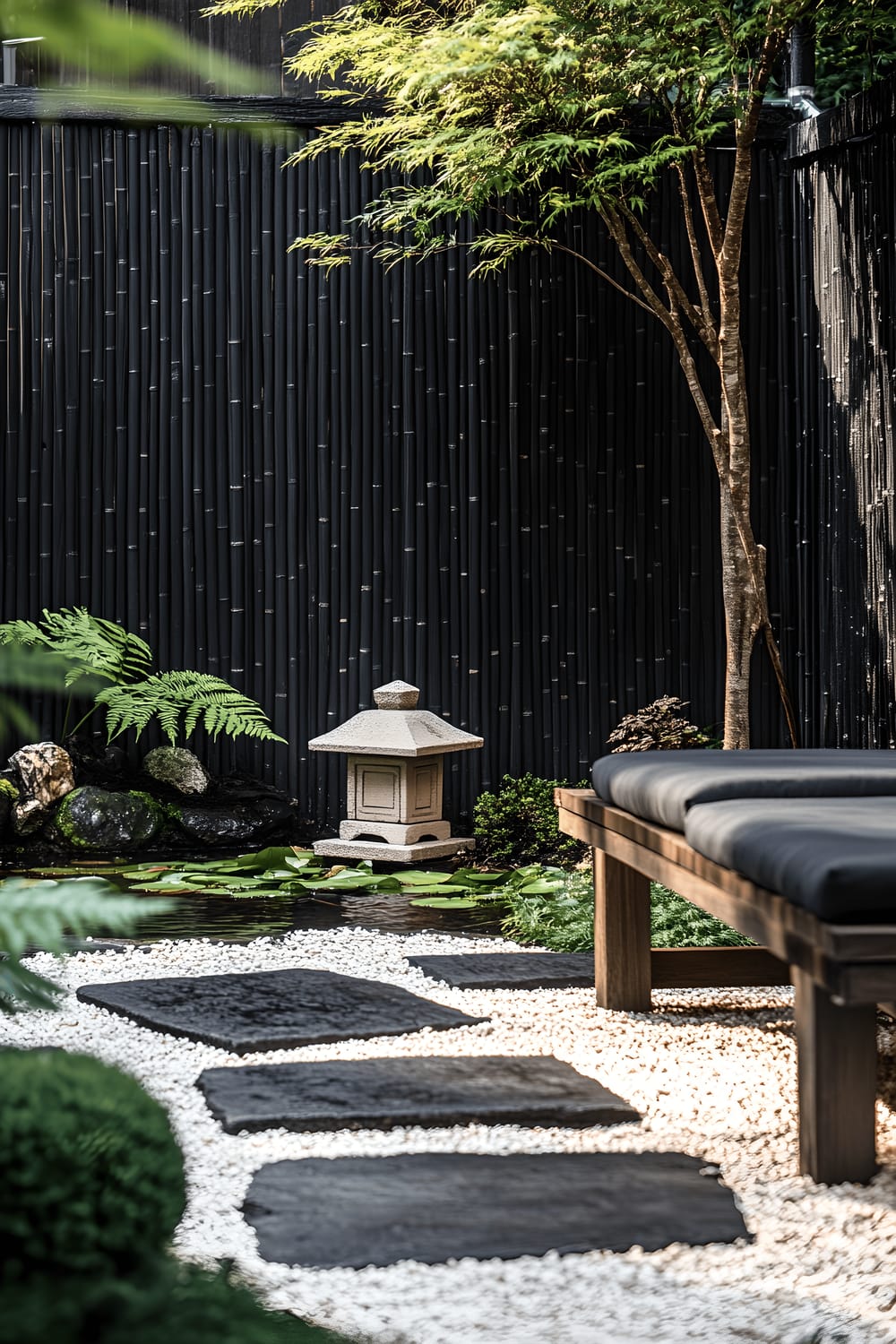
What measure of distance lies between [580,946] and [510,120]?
3.03 metres

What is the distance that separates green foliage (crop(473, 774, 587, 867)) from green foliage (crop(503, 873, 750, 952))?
1.17 metres

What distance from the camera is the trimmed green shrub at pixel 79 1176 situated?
84cm

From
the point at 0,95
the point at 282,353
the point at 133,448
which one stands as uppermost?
the point at 0,95

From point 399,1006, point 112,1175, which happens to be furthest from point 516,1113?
point 112,1175

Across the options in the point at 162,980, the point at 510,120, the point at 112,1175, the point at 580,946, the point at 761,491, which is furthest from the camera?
the point at 761,491

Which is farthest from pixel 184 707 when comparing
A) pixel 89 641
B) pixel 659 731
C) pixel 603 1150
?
pixel 603 1150

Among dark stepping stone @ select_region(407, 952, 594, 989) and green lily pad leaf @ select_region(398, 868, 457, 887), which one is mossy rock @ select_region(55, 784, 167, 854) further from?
dark stepping stone @ select_region(407, 952, 594, 989)

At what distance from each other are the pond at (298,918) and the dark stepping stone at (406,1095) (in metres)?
1.52

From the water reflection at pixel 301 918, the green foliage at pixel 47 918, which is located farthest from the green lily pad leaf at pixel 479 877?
the green foliage at pixel 47 918

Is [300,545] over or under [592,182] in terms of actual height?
under

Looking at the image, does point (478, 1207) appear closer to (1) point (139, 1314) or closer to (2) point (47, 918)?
(1) point (139, 1314)

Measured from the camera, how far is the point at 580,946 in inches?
151

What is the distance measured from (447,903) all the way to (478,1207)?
2762 millimetres

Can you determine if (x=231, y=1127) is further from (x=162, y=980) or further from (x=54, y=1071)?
(x=54, y=1071)
